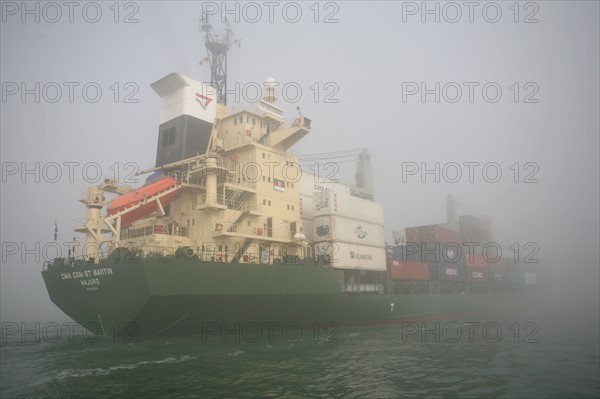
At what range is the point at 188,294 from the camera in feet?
53.4

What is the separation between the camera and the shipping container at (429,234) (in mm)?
32884

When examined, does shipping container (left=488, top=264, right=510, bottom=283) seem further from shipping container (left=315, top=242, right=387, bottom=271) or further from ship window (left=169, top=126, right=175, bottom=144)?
ship window (left=169, top=126, right=175, bottom=144)

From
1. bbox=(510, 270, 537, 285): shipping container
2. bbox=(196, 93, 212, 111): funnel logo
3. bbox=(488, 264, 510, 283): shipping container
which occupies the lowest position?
bbox=(510, 270, 537, 285): shipping container

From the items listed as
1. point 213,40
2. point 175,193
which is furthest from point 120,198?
point 213,40

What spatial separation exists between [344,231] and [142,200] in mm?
11664

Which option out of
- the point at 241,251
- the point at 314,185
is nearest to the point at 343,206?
the point at 314,185

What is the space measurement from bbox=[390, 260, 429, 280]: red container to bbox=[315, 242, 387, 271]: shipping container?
172 cm

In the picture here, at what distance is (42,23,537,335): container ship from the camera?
16.6 metres

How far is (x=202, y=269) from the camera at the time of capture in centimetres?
1681

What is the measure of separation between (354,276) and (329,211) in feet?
17.9

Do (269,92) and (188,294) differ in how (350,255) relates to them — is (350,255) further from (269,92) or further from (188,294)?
(269,92)

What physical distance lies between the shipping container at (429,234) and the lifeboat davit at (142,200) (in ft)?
69.4

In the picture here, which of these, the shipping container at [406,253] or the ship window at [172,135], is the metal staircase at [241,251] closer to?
the ship window at [172,135]

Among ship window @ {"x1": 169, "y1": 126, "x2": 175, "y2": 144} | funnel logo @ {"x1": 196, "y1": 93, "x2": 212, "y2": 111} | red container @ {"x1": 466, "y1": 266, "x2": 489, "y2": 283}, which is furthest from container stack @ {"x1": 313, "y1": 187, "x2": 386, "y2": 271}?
red container @ {"x1": 466, "y1": 266, "x2": 489, "y2": 283}
